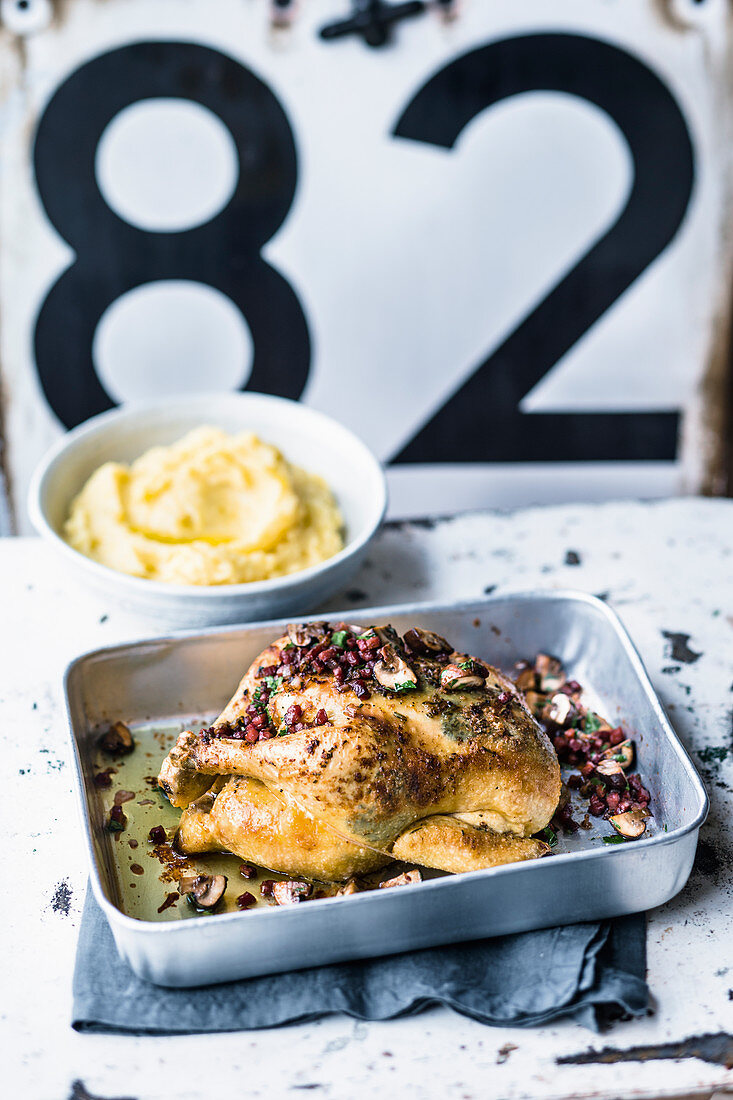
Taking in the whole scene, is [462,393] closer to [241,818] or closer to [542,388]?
[542,388]

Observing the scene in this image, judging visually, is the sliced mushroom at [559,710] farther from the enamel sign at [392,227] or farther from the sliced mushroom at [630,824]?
the enamel sign at [392,227]

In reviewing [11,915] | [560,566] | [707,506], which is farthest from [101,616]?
[707,506]

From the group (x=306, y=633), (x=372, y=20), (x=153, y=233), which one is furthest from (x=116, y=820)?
(x=372, y=20)

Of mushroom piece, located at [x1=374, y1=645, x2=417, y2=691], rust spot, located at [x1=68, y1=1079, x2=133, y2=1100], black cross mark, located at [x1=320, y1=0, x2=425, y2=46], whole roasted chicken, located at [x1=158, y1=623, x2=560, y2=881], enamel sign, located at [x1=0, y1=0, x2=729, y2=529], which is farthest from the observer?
enamel sign, located at [x1=0, y1=0, x2=729, y2=529]

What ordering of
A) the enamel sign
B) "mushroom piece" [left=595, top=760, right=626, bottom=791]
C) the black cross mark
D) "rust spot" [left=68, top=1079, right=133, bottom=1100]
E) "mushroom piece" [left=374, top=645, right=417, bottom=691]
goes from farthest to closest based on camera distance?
the enamel sign < the black cross mark < "mushroom piece" [left=595, top=760, right=626, bottom=791] < "mushroom piece" [left=374, top=645, right=417, bottom=691] < "rust spot" [left=68, top=1079, right=133, bottom=1100]

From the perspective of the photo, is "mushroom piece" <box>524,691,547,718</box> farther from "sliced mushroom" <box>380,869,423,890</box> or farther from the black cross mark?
the black cross mark

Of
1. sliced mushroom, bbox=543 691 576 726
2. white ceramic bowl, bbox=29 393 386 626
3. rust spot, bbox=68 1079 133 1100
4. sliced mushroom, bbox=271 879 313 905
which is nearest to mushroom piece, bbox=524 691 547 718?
sliced mushroom, bbox=543 691 576 726

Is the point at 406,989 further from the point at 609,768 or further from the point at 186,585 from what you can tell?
the point at 186,585
